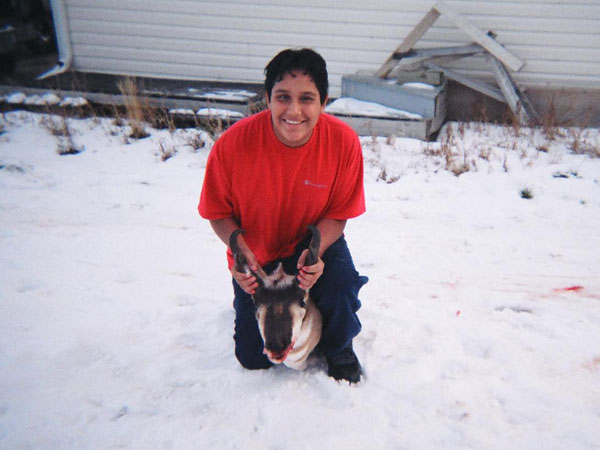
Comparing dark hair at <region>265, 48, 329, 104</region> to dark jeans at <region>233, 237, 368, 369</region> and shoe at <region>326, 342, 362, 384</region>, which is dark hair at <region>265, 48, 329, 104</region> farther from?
shoe at <region>326, 342, 362, 384</region>

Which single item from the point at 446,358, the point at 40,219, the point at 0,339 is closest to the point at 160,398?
the point at 0,339

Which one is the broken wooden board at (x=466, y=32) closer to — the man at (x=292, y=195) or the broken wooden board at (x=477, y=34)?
the broken wooden board at (x=477, y=34)

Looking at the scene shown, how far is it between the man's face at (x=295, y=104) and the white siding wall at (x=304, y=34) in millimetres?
5834

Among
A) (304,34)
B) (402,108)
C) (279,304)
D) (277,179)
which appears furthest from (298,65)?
(304,34)

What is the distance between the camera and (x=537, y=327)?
9.23ft

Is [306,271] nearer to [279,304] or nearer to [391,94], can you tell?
[279,304]

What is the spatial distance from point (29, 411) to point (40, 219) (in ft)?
8.60

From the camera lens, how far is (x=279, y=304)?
2146 mm

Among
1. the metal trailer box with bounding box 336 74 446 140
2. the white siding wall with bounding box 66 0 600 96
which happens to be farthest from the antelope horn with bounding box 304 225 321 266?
the white siding wall with bounding box 66 0 600 96

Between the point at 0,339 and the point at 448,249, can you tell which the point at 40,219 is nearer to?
the point at 0,339

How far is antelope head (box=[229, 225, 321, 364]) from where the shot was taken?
6.72ft

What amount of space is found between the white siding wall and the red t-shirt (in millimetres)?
5599

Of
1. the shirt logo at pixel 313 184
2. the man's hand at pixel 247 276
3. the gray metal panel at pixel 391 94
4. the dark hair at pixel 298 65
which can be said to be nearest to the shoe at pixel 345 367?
the man's hand at pixel 247 276

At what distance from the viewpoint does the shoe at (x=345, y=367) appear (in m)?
2.45
